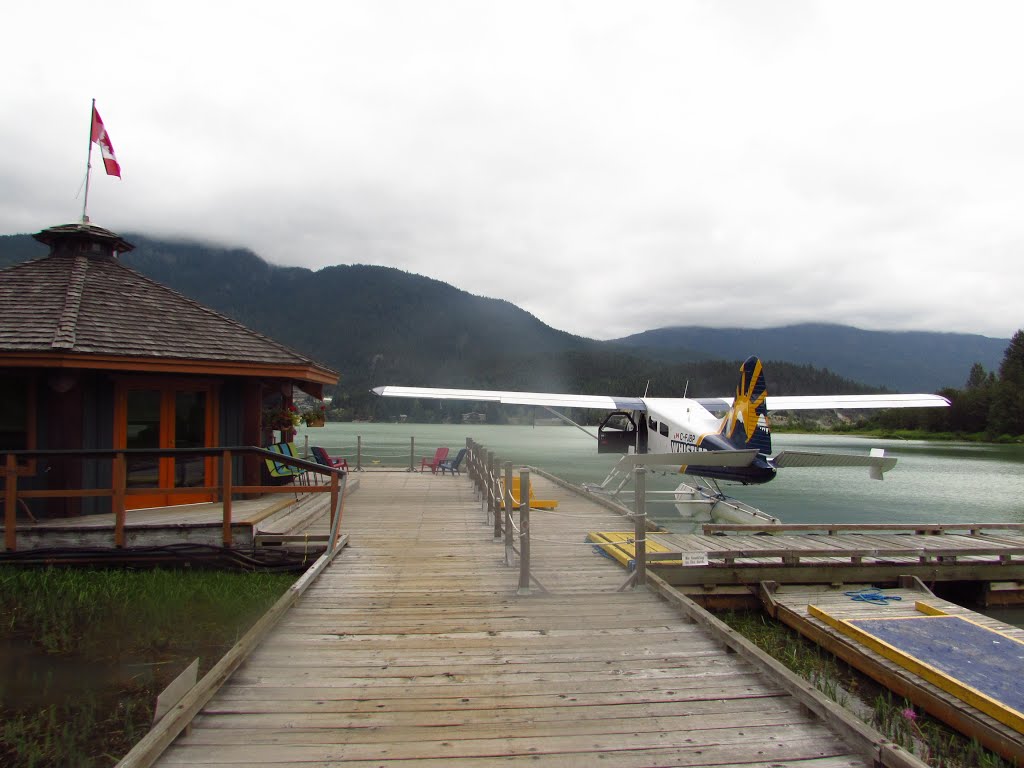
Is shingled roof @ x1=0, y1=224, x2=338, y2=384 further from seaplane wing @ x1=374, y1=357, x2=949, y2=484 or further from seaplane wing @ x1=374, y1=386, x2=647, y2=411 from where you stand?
seaplane wing @ x1=374, y1=357, x2=949, y2=484

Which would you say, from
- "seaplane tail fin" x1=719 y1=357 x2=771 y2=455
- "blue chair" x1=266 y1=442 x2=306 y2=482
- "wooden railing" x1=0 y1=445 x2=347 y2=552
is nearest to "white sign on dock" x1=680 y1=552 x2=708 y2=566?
"wooden railing" x1=0 y1=445 x2=347 y2=552

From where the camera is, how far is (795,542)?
337 inches

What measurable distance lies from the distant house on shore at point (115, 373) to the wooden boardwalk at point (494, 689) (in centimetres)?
367

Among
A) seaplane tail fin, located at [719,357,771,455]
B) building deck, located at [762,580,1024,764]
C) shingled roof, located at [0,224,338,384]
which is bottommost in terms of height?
building deck, located at [762,580,1024,764]

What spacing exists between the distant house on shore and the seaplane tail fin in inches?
285

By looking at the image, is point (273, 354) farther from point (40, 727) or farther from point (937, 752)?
point (937, 752)

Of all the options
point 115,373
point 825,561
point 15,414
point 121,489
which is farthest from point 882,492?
point 15,414

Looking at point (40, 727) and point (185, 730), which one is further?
point (40, 727)

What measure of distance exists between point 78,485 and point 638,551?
641 centimetres

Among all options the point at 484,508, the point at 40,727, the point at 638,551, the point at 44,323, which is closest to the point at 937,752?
the point at 638,551

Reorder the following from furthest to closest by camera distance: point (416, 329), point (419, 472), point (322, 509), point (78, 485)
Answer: point (416, 329), point (419, 472), point (322, 509), point (78, 485)

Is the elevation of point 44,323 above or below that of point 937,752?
above

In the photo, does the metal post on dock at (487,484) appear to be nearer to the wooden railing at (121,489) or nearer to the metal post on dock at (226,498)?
the wooden railing at (121,489)

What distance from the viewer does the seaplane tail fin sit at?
1162 centimetres
